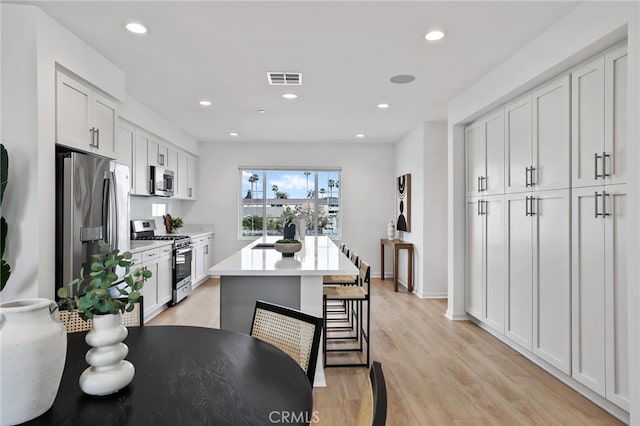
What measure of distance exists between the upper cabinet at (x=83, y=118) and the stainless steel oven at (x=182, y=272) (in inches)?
78.9

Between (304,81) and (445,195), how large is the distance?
286cm

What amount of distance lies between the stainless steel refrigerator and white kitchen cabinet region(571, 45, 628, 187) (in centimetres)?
344

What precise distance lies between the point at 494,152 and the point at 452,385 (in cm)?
219

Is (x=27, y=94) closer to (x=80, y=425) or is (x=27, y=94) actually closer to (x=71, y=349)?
(x=71, y=349)

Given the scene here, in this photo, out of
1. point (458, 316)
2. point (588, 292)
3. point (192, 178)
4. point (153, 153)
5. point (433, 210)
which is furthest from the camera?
point (192, 178)

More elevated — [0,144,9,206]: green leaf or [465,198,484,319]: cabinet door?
[0,144,9,206]: green leaf

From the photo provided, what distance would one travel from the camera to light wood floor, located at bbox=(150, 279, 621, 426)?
7.43ft

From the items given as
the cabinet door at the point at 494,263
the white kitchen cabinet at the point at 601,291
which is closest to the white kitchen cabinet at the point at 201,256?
the cabinet door at the point at 494,263

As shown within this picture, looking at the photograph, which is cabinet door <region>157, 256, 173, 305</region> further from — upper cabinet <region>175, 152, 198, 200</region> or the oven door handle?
upper cabinet <region>175, 152, 198, 200</region>

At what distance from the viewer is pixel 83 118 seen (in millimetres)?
2828

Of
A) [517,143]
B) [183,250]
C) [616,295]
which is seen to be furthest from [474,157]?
[183,250]

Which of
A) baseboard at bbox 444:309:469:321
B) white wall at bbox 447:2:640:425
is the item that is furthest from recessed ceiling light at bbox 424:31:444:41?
baseboard at bbox 444:309:469:321

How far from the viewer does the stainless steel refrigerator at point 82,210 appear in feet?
8.28

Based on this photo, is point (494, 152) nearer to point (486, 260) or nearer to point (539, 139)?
point (539, 139)
